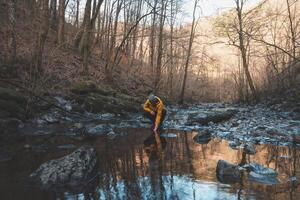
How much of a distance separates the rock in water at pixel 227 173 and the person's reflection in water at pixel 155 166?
1.03 metres

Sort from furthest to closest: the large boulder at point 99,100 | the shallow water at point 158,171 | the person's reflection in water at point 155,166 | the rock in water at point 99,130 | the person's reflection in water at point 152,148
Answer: the large boulder at point 99,100 < the rock in water at point 99,130 < the person's reflection in water at point 152,148 < the person's reflection in water at point 155,166 < the shallow water at point 158,171

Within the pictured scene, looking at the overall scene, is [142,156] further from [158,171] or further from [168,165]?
[158,171]

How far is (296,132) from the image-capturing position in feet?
34.8

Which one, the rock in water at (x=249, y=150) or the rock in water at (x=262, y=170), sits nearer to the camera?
the rock in water at (x=262, y=170)

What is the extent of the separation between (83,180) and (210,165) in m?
2.66

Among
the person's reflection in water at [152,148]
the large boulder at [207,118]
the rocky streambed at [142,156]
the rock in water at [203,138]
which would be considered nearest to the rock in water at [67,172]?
the rocky streambed at [142,156]

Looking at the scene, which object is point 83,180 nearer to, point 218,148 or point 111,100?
point 218,148

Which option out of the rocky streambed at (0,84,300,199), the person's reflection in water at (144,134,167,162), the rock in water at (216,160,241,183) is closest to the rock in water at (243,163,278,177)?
the rocky streambed at (0,84,300,199)

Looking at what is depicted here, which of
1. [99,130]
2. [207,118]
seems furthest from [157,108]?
[207,118]

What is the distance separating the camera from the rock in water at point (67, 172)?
5594mm

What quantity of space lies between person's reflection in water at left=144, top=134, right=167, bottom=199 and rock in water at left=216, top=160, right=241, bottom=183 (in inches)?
40.4

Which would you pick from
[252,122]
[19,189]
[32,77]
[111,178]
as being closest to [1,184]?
[19,189]

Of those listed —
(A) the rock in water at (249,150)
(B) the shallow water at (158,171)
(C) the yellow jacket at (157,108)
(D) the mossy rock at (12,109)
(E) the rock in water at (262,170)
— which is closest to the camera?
(B) the shallow water at (158,171)

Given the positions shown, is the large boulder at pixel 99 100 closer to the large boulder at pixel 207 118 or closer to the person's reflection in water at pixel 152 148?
the large boulder at pixel 207 118
